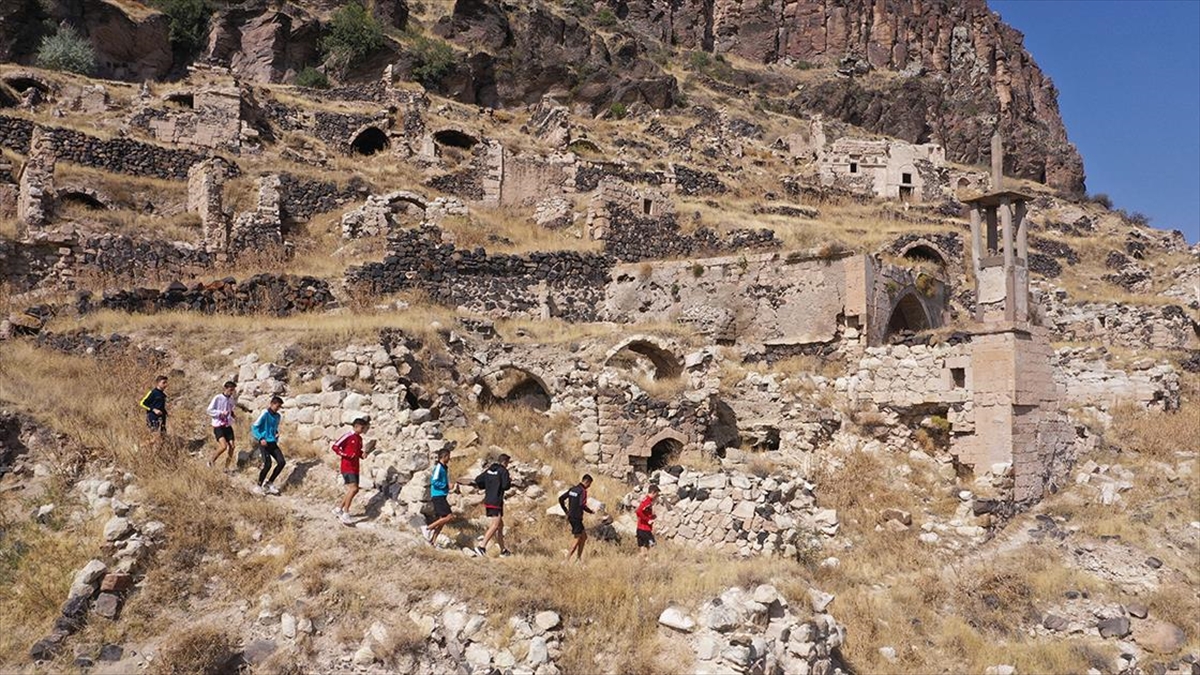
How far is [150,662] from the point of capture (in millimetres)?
6641

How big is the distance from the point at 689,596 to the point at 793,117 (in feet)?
189

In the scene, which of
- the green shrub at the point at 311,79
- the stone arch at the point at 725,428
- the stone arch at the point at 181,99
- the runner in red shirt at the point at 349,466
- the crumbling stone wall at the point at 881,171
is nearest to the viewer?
the runner in red shirt at the point at 349,466

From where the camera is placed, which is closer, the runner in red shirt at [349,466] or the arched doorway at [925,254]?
the runner in red shirt at [349,466]

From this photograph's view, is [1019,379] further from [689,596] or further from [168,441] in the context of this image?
[168,441]

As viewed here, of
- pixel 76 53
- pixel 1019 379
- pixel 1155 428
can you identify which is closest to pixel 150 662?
pixel 1019 379

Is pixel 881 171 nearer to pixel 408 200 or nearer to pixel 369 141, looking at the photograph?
pixel 369 141

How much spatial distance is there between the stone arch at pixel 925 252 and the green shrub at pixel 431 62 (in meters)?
28.8

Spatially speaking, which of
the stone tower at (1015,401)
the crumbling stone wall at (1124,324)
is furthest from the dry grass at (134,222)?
the crumbling stone wall at (1124,324)

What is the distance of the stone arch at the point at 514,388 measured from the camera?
45.9 ft

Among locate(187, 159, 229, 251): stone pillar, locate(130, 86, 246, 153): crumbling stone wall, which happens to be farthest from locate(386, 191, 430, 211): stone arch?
locate(130, 86, 246, 153): crumbling stone wall

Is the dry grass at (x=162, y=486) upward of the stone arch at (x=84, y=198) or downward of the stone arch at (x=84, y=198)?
downward

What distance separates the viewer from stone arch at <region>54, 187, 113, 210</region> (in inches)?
774

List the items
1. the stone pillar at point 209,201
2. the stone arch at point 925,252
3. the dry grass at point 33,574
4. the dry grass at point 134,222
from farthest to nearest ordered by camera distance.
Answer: the stone arch at point 925,252, the stone pillar at point 209,201, the dry grass at point 134,222, the dry grass at point 33,574

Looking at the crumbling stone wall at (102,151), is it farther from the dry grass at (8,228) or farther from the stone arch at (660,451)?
the stone arch at (660,451)
